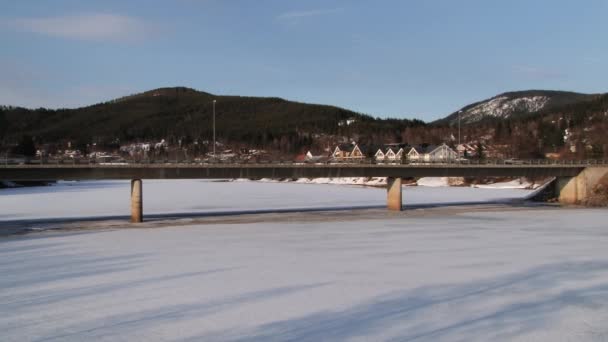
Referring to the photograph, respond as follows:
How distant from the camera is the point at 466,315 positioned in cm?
1684

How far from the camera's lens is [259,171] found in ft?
196

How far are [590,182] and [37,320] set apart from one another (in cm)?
7047

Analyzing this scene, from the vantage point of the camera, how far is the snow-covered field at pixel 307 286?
51.0 feet

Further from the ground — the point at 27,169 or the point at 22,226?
the point at 27,169

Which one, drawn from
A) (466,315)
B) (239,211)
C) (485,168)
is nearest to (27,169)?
(239,211)

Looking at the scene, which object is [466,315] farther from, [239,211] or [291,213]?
[239,211]

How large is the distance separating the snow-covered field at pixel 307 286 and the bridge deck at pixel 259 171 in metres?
14.0

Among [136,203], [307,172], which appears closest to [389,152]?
[307,172]

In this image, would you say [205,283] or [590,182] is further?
[590,182]

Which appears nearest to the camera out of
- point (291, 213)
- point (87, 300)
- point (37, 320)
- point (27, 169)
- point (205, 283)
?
point (37, 320)

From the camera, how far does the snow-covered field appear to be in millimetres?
15555

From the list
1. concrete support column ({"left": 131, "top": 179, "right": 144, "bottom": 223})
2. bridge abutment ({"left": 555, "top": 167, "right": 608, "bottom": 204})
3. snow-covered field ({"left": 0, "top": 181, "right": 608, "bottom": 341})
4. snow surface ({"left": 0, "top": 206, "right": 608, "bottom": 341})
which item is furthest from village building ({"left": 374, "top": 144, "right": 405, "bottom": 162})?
snow surface ({"left": 0, "top": 206, "right": 608, "bottom": 341})

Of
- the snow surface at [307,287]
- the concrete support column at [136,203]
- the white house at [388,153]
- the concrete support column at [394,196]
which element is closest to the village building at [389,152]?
the white house at [388,153]

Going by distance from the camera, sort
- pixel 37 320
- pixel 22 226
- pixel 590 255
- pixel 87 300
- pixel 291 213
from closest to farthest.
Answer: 1. pixel 37 320
2. pixel 87 300
3. pixel 590 255
4. pixel 22 226
5. pixel 291 213
